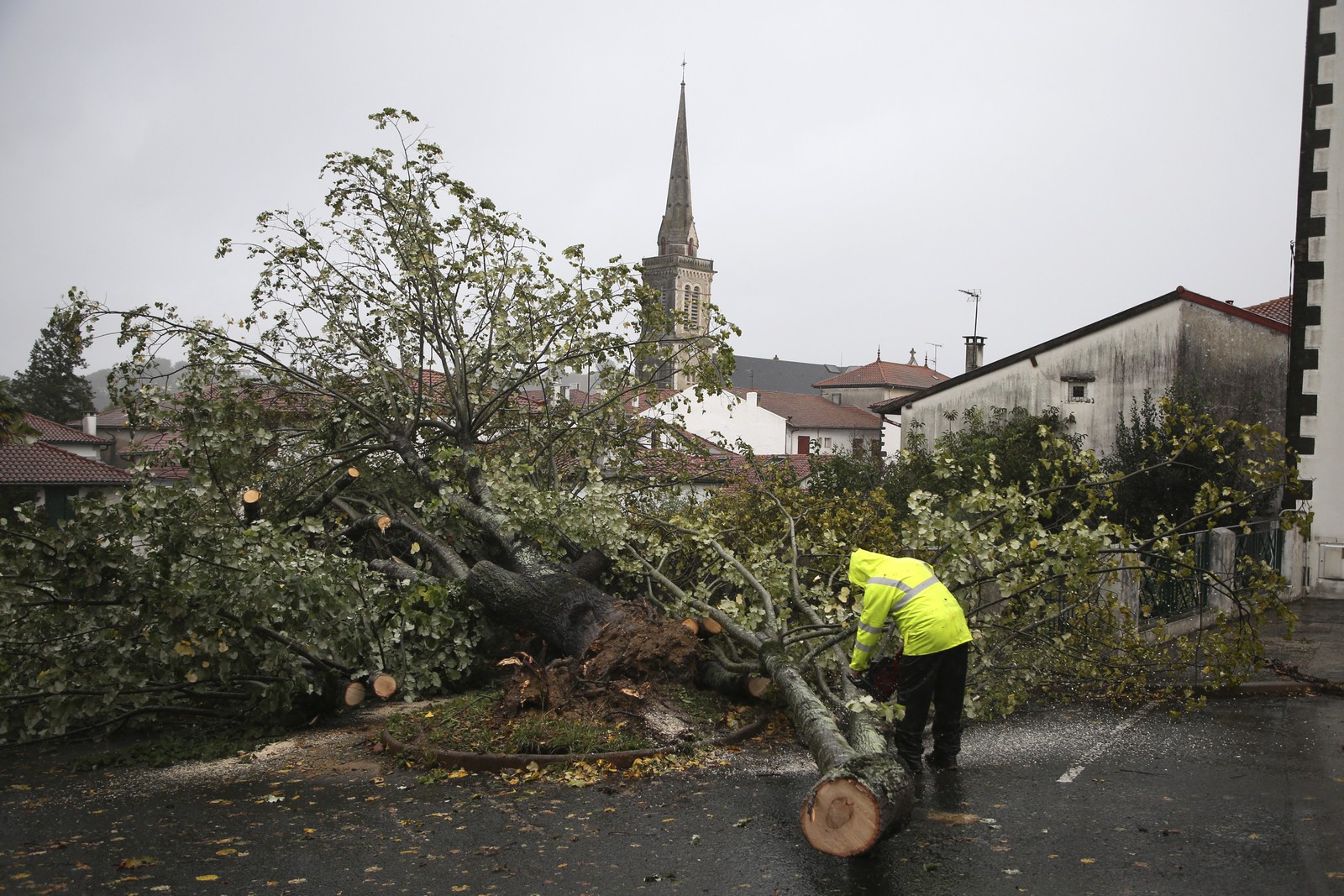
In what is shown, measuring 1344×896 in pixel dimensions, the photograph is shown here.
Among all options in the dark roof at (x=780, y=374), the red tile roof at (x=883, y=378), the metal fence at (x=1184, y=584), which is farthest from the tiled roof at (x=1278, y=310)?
the dark roof at (x=780, y=374)

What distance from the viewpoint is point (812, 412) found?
60.6 metres

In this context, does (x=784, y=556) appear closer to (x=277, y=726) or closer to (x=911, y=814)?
(x=911, y=814)

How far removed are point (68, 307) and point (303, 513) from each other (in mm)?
3048

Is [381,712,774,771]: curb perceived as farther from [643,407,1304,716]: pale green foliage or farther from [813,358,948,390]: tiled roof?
[813,358,948,390]: tiled roof

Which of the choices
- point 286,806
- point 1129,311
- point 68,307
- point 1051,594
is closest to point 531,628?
point 286,806

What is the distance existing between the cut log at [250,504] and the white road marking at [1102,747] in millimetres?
6949

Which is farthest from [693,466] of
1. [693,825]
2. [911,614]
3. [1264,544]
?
[693,825]

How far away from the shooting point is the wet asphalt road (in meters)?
4.39

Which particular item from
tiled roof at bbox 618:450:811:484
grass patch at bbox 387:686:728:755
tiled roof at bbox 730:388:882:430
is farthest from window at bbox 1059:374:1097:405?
tiled roof at bbox 730:388:882:430

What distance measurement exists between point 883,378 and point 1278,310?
1882 inches

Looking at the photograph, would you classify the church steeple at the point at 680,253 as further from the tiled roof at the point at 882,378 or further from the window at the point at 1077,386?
the window at the point at 1077,386

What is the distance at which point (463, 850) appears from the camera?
477 cm

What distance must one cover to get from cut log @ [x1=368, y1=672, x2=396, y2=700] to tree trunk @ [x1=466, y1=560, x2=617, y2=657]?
97 centimetres

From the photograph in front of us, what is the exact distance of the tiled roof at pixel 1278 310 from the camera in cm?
2191
